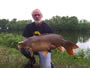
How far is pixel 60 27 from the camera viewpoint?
28641mm

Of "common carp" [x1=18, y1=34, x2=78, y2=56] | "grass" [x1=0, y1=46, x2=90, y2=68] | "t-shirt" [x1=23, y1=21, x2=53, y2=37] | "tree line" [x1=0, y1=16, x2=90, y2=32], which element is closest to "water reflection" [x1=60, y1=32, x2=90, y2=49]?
"grass" [x1=0, y1=46, x2=90, y2=68]

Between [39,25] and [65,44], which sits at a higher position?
[39,25]

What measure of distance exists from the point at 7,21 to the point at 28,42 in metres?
39.5

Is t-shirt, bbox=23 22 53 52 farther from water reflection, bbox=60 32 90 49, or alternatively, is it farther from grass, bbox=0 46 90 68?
water reflection, bbox=60 32 90 49

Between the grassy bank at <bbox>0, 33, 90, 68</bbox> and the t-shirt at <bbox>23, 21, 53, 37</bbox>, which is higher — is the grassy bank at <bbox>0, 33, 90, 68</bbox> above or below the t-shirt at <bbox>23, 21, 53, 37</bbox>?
below

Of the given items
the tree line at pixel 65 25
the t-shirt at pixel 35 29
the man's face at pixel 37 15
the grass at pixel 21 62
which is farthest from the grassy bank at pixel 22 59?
the tree line at pixel 65 25

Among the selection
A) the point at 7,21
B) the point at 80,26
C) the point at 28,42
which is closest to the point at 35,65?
the point at 28,42

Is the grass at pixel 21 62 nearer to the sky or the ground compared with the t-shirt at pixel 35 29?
nearer to the ground

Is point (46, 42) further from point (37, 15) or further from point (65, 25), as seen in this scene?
point (65, 25)

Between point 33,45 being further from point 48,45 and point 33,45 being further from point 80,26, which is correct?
point 80,26

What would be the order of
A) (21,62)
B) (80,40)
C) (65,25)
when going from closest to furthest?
(21,62) < (80,40) < (65,25)

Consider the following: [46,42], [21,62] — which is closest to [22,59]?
[21,62]

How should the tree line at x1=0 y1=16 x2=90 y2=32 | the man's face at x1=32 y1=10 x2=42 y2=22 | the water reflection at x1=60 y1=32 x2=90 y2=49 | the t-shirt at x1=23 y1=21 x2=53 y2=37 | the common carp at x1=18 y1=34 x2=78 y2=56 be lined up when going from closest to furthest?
1. the common carp at x1=18 y1=34 x2=78 y2=56
2. the man's face at x1=32 y1=10 x2=42 y2=22
3. the t-shirt at x1=23 y1=21 x2=53 y2=37
4. the water reflection at x1=60 y1=32 x2=90 y2=49
5. the tree line at x1=0 y1=16 x2=90 y2=32

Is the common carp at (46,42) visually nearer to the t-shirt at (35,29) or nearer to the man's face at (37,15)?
the man's face at (37,15)
